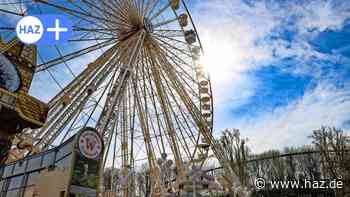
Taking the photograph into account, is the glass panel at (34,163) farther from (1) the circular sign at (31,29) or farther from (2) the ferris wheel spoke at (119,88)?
(1) the circular sign at (31,29)

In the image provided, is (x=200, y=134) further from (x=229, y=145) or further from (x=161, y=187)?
(x=229, y=145)

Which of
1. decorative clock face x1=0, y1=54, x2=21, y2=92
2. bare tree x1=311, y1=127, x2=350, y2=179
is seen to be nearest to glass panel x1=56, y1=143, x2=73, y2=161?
decorative clock face x1=0, y1=54, x2=21, y2=92

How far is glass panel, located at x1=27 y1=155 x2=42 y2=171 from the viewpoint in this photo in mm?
11694

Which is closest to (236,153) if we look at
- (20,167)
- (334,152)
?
(334,152)

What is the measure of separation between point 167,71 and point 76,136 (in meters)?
10.9

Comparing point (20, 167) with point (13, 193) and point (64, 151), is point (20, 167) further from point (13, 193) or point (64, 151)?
point (64, 151)

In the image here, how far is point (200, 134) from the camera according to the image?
2083 centimetres

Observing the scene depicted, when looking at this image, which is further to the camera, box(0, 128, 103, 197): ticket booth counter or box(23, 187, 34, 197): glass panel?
box(23, 187, 34, 197): glass panel

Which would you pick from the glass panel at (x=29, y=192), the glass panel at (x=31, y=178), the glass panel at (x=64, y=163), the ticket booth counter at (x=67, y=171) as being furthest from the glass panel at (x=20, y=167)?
the glass panel at (x=64, y=163)

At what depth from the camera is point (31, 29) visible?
11.1 m

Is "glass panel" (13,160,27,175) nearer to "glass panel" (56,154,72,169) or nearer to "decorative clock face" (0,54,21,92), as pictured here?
"glass panel" (56,154,72,169)

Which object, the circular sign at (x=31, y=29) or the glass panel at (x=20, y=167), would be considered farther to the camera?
the glass panel at (x=20, y=167)

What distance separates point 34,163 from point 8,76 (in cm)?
500

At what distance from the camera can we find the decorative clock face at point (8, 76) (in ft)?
45.7
